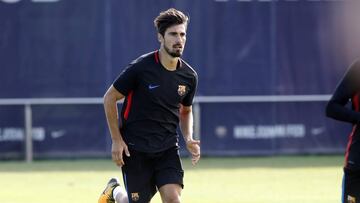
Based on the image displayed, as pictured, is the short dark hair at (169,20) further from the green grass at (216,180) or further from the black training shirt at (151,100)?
the green grass at (216,180)

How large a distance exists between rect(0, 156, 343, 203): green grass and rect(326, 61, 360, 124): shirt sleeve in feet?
13.7

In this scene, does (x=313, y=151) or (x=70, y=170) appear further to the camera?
(x=313, y=151)

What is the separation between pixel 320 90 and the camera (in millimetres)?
17484

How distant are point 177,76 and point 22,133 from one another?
30.6ft

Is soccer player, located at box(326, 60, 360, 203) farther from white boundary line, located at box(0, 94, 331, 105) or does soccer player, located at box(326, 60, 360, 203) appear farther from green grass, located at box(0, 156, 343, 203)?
white boundary line, located at box(0, 94, 331, 105)

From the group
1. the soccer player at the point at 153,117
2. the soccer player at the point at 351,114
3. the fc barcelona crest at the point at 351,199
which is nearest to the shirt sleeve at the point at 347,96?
the soccer player at the point at 351,114

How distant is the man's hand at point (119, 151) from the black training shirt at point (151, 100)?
169mm

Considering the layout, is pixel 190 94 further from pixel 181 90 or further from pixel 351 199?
pixel 351 199

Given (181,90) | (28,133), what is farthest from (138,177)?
(28,133)

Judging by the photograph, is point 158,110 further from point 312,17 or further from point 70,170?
point 312,17

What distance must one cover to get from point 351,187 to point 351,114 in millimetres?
654

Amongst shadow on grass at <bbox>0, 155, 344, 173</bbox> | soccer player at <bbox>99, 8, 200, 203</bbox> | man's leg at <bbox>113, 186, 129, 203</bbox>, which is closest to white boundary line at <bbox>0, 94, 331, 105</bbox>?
shadow on grass at <bbox>0, 155, 344, 173</bbox>

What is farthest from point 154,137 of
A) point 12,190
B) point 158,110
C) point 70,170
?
point 70,170

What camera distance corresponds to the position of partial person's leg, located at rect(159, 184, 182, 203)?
26.9 feet
